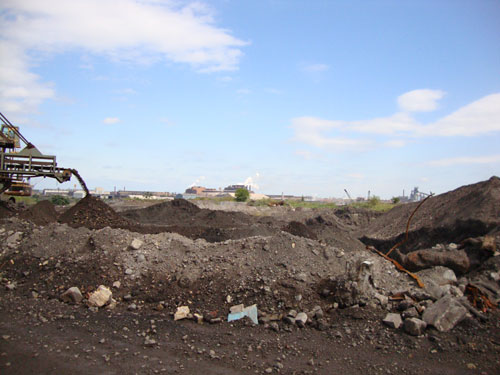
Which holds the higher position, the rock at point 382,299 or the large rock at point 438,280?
the large rock at point 438,280

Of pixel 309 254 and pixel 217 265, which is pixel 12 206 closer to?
pixel 217 265

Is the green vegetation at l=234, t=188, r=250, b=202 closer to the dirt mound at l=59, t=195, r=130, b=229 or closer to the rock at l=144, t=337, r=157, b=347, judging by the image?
the dirt mound at l=59, t=195, r=130, b=229

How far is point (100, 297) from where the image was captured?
21.9 ft

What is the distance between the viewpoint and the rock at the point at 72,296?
22.4ft

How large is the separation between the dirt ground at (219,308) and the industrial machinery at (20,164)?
12.1 ft

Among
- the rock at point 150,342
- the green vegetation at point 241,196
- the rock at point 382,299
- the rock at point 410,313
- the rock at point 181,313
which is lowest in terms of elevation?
the rock at point 150,342

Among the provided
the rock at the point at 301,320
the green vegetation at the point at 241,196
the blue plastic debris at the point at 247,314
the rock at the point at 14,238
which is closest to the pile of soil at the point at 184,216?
the rock at the point at 14,238

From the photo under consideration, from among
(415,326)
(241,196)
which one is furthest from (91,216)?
(241,196)

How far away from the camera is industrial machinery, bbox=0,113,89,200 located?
13.3 meters

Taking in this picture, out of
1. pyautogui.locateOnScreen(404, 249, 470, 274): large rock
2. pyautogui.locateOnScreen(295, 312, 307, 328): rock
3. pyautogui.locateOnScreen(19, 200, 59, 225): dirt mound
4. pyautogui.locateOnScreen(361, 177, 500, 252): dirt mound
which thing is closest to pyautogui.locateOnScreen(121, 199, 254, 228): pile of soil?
pyautogui.locateOnScreen(19, 200, 59, 225): dirt mound

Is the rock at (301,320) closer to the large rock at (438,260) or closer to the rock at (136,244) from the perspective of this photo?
the large rock at (438,260)

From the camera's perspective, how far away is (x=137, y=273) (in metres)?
7.48

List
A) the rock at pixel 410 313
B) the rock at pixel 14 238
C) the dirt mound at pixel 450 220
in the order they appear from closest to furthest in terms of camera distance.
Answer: the rock at pixel 410 313 < the rock at pixel 14 238 < the dirt mound at pixel 450 220

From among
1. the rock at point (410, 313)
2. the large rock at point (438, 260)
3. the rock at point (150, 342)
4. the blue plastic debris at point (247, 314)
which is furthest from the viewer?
the large rock at point (438, 260)
